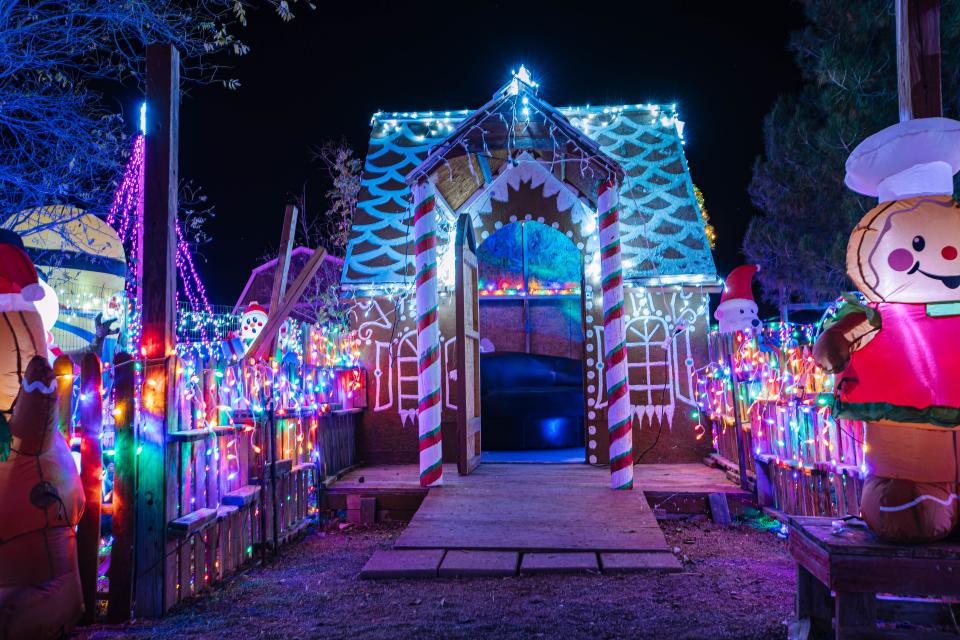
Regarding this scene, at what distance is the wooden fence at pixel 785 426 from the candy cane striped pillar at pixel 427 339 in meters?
3.45

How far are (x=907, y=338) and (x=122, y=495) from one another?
491 centimetres

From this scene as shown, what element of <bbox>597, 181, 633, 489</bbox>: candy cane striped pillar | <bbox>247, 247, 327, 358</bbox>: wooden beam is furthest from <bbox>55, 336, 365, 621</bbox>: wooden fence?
<bbox>597, 181, 633, 489</bbox>: candy cane striped pillar

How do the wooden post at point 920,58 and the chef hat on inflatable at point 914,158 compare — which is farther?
the wooden post at point 920,58

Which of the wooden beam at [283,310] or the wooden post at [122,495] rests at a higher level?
the wooden beam at [283,310]

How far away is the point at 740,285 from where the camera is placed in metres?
8.33

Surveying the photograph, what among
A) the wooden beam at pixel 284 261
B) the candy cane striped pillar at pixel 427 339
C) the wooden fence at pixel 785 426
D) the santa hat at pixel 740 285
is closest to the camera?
the wooden fence at pixel 785 426

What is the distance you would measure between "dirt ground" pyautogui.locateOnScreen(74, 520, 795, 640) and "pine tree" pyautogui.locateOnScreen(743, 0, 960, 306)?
11792 millimetres

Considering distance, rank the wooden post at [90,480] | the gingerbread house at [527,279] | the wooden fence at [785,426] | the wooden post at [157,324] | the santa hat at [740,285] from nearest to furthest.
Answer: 1. the wooden post at [90,480]
2. the wooden post at [157,324]
3. the wooden fence at [785,426]
4. the gingerbread house at [527,279]
5. the santa hat at [740,285]

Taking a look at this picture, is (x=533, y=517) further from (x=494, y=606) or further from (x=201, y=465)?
(x=201, y=465)

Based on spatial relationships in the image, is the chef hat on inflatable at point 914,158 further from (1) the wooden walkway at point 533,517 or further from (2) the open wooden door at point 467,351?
(2) the open wooden door at point 467,351

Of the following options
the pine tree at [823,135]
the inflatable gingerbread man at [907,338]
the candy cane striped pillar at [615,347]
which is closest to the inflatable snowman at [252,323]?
the candy cane striped pillar at [615,347]

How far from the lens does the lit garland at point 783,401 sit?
18.3 feet

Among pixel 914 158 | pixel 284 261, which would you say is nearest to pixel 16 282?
pixel 284 261

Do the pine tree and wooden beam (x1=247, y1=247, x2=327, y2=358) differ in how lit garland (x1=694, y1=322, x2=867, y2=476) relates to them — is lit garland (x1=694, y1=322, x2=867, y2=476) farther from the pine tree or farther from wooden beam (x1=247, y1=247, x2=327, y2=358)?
the pine tree
